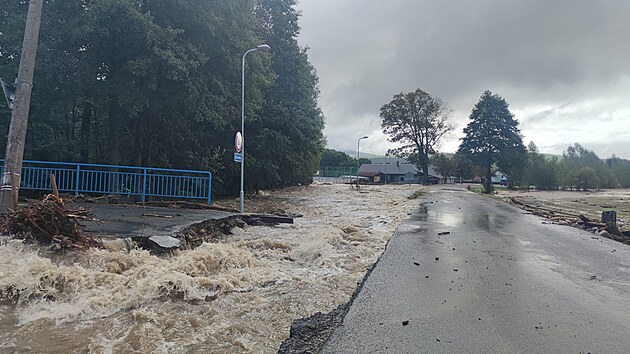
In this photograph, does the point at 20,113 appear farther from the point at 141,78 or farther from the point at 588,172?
the point at 588,172

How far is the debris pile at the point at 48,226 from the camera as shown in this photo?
6.65 m

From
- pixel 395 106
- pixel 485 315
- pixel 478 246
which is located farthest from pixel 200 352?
pixel 395 106

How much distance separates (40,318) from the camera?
4691mm

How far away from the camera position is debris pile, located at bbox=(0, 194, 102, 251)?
262 inches

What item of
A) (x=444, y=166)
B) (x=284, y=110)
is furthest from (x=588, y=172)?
(x=284, y=110)

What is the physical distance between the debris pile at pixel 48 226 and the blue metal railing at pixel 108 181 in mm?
6978

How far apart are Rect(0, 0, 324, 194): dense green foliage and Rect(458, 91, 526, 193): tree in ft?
129

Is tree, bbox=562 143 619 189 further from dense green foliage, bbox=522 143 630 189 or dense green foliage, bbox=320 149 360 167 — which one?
dense green foliage, bbox=320 149 360 167

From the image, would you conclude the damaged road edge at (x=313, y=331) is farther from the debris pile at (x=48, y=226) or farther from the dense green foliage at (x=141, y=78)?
the dense green foliage at (x=141, y=78)

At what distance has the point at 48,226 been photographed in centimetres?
681

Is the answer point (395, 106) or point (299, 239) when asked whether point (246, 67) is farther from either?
point (395, 106)

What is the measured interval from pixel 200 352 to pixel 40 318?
224cm

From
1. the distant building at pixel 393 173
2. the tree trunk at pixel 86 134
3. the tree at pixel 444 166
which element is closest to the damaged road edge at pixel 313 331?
the tree trunk at pixel 86 134

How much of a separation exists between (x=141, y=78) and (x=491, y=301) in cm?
1509
